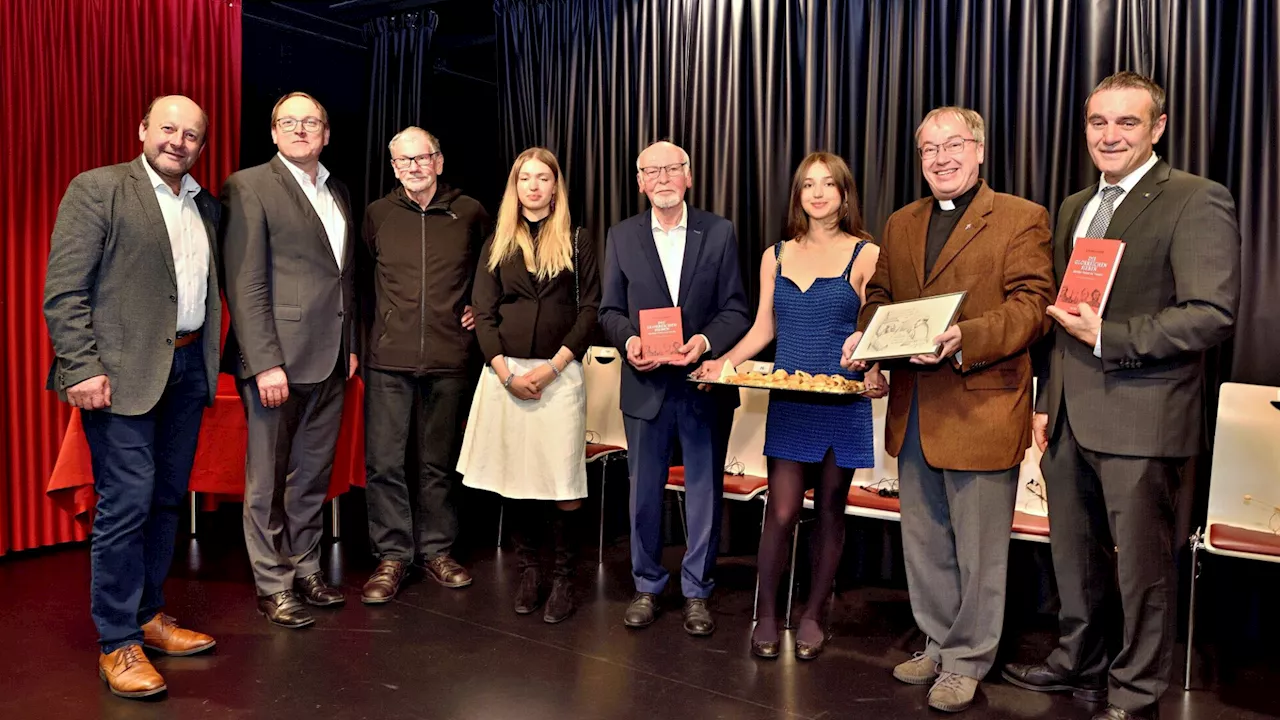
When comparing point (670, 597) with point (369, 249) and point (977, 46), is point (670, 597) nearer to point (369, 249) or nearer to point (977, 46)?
point (369, 249)

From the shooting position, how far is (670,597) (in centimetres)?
411

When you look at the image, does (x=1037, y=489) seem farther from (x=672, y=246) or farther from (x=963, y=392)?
(x=672, y=246)

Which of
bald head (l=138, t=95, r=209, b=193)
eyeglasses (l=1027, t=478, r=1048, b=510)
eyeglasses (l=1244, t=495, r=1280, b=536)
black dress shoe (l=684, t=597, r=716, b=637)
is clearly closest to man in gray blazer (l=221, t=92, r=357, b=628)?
bald head (l=138, t=95, r=209, b=193)

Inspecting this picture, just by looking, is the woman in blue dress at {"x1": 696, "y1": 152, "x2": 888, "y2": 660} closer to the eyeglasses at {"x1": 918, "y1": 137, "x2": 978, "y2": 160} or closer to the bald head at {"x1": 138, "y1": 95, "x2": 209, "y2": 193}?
the eyeglasses at {"x1": 918, "y1": 137, "x2": 978, "y2": 160}

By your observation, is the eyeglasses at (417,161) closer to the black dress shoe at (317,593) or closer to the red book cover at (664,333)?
the red book cover at (664,333)

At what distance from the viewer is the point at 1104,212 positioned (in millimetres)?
2863

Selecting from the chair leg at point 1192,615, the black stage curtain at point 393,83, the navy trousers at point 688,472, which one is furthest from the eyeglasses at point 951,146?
the black stage curtain at point 393,83

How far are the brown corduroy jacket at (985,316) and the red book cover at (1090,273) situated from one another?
0.09 meters

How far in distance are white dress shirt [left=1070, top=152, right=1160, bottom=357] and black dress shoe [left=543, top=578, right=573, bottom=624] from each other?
6.79ft

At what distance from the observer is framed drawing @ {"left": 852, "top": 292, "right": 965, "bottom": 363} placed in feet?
8.95

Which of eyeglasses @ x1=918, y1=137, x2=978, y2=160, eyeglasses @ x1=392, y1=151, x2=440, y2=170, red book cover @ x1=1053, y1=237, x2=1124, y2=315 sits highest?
eyeglasses @ x1=392, y1=151, x2=440, y2=170

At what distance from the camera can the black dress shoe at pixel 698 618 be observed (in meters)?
3.64

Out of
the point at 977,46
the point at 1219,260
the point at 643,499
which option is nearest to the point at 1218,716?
the point at 1219,260

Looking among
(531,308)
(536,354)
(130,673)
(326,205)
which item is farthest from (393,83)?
(130,673)
